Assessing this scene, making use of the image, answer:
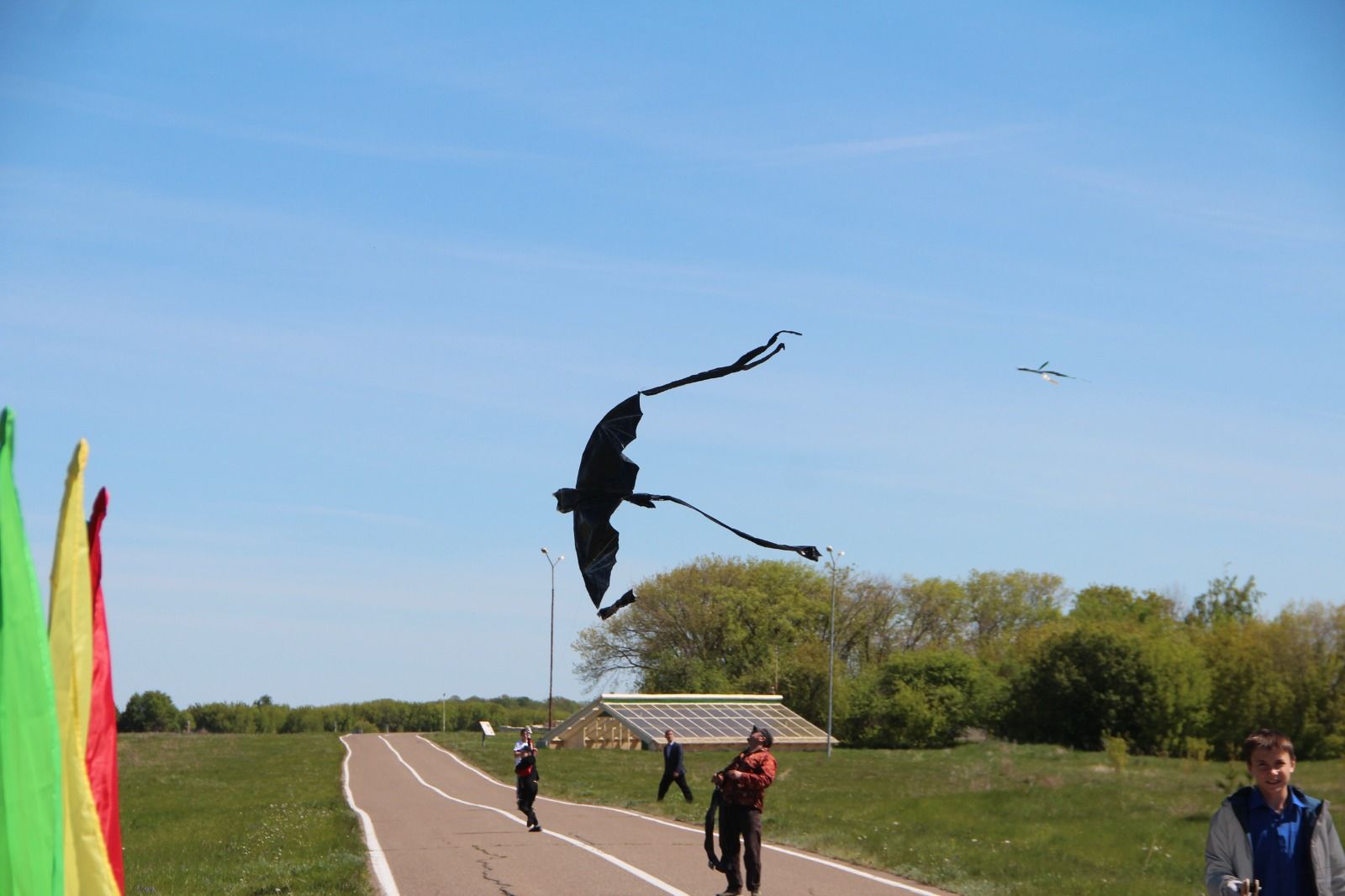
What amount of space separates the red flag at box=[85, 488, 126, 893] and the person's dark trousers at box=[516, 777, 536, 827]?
16.0m

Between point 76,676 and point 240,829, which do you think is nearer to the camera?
point 76,676

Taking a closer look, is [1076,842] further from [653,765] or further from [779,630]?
[779,630]

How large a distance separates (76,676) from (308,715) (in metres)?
108

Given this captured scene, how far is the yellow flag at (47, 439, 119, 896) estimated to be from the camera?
3.53 meters

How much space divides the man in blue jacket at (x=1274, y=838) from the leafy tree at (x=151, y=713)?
108m

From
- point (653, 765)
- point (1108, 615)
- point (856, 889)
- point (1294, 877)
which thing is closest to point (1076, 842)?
point (856, 889)

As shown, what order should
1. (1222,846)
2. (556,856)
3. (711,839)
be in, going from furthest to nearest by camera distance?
(556,856)
(711,839)
(1222,846)

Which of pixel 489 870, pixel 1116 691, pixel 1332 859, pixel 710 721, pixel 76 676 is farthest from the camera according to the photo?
pixel 1116 691

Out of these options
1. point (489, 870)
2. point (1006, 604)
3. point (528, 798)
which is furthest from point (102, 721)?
point (1006, 604)

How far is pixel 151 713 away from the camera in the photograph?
104375mm

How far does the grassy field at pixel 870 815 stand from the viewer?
14.5 m

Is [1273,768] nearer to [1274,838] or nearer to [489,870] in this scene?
[1274,838]

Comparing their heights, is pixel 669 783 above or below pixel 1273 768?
below

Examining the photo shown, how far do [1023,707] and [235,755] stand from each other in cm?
3405
